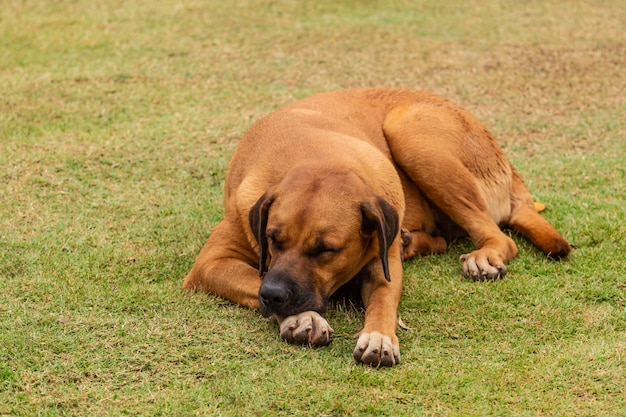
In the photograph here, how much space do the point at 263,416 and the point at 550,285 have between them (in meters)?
2.44

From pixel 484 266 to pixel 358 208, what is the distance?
132 centimetres

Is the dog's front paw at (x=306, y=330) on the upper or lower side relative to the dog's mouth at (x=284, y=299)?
lower

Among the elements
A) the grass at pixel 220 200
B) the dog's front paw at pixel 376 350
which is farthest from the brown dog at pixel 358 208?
the grass at pixel 220 200

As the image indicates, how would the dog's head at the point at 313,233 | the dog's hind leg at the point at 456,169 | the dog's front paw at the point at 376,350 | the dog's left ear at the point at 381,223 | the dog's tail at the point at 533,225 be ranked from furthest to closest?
1. the dog's hind leg at the point at 456,169
2. the dog's tail at the point at 533,225
3. the dog's left ear at the point at 381,223
4. the dog's head at the point at 313,233
5. the dog's front paw at the point at 376,350

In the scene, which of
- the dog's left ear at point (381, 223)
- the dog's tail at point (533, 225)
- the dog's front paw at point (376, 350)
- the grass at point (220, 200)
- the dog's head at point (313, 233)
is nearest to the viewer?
the grass at point (220, 200)

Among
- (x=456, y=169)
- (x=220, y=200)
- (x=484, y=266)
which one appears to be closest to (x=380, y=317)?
(x=484, y=266)

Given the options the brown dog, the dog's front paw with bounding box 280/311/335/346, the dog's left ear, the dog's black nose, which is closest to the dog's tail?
the brown dog

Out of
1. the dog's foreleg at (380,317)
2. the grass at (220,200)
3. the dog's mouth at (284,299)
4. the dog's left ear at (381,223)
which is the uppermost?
the dog's left ear at (381,223)

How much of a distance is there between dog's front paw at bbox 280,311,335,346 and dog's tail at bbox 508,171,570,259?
2.08 metres

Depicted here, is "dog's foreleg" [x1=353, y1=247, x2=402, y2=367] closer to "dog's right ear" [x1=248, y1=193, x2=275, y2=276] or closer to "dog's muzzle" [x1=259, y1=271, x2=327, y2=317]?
"dog's muzzle" [x1=259, y1=271, x2=327, y2=317]

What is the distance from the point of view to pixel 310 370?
4555 mm

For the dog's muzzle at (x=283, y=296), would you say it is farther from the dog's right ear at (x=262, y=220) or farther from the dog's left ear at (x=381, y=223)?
the dog's left ear at (x=381, y=223)

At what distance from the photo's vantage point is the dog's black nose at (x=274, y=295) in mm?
4695

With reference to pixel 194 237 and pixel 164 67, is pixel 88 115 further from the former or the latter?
pixel 194 237
